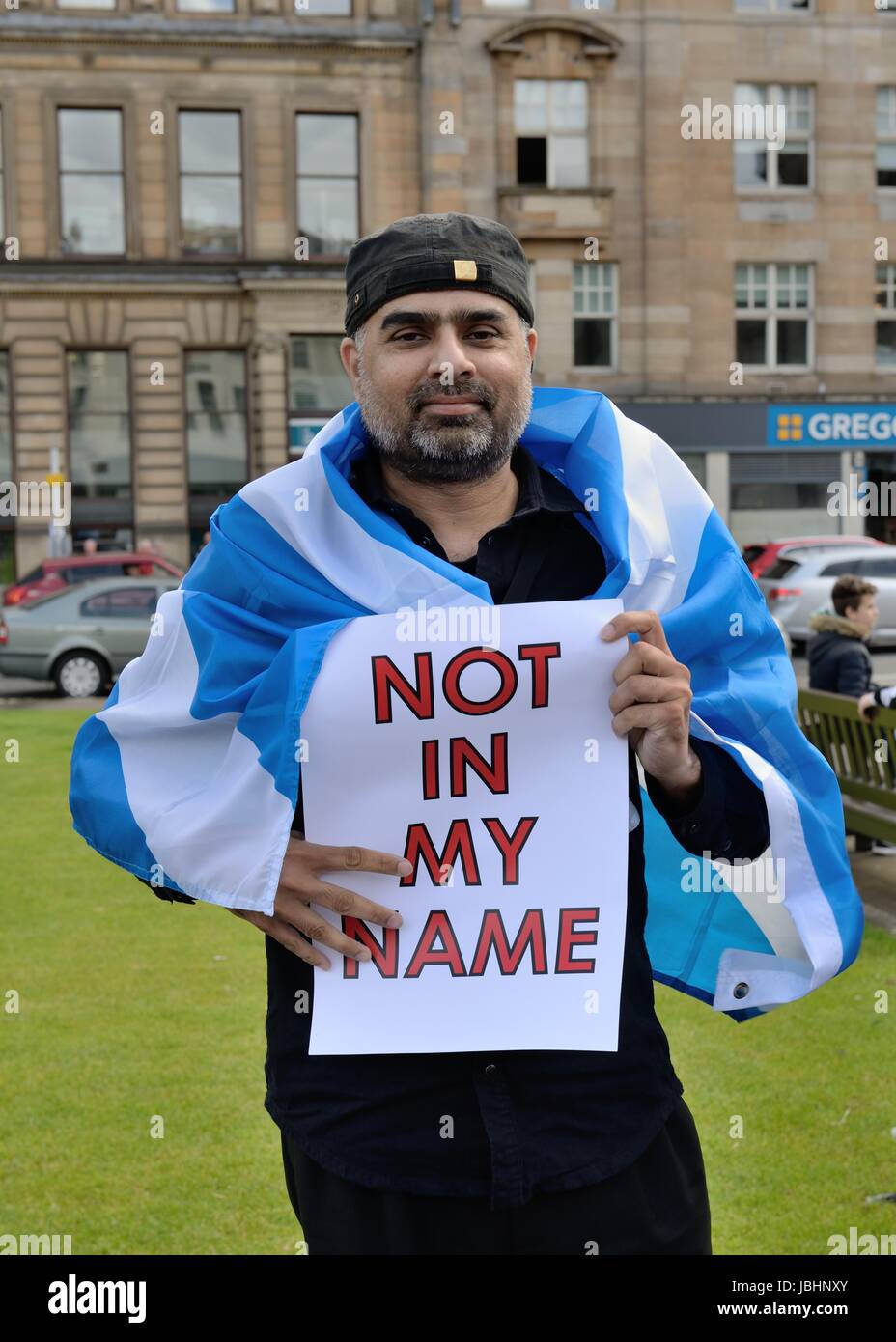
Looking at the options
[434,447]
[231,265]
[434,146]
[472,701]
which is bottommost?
[472,701]

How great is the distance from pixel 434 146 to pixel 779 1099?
27.9 meters

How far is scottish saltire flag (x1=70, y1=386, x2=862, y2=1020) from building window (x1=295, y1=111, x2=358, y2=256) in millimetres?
29353

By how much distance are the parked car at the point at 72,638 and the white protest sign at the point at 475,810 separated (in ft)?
55.0

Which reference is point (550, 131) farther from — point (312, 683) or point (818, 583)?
point (312, 683)

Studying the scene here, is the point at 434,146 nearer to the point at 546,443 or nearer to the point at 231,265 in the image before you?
the point at 231,265

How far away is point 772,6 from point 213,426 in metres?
14.3

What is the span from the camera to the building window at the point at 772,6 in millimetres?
30859

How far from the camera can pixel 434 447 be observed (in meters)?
2.22

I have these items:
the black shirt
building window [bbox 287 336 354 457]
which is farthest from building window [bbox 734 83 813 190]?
the black shirt

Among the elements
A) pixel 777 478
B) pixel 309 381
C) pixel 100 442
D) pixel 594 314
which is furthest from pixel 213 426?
pixel 777 478

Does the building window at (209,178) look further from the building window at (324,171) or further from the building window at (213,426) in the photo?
the building window at (213,426)

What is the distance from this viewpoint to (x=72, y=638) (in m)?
18.7

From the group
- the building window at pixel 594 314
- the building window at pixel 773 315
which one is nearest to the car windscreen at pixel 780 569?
the building window at pixel 594 314
